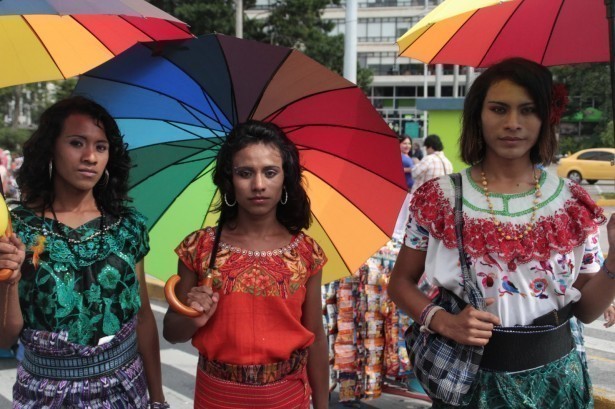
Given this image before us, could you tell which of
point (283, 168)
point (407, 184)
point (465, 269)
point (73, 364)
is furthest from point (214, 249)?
point (407, 184)

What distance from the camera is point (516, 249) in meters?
2.29

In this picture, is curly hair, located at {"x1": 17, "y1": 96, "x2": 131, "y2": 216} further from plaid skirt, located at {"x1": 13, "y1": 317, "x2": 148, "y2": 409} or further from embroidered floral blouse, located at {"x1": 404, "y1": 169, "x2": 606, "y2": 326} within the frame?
embroidered floral blouse, located at {"x1": 404, "y1": 169, "x2": 606, "y2": 326}

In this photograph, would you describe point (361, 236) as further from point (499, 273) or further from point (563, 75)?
point (563, 75)

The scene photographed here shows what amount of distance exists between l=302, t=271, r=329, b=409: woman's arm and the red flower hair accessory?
98cm

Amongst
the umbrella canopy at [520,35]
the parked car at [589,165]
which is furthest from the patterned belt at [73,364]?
the parked car at [589,165]

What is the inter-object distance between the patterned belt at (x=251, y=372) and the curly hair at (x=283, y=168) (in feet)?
1.62

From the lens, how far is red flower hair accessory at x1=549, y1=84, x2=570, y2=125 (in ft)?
8.10

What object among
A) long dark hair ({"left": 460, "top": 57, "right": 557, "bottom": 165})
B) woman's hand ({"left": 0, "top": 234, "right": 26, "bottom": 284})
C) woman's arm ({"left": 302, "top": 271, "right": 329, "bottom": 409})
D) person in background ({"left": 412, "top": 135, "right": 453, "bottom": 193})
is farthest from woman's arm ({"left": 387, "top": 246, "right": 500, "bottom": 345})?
person in background ({"left": 412, "top": 135, "right": 453, "bottom": 193})

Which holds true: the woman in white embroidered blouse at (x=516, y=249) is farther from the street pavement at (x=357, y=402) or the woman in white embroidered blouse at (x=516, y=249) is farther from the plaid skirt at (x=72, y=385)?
the street pavement at (x=357, y=402)

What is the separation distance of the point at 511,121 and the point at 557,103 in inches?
9.7

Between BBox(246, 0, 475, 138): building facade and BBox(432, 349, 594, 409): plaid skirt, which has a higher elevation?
BBox(246, 0, 475, 138): building facade

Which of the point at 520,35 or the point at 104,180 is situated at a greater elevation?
the point at 520,35

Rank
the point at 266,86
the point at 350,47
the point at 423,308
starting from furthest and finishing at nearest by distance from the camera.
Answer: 1. the point at 350,47
2. the point at 266,86
3. the point at 423,308

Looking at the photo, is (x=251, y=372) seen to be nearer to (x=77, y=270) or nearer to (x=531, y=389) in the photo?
(x=77, y=270)
